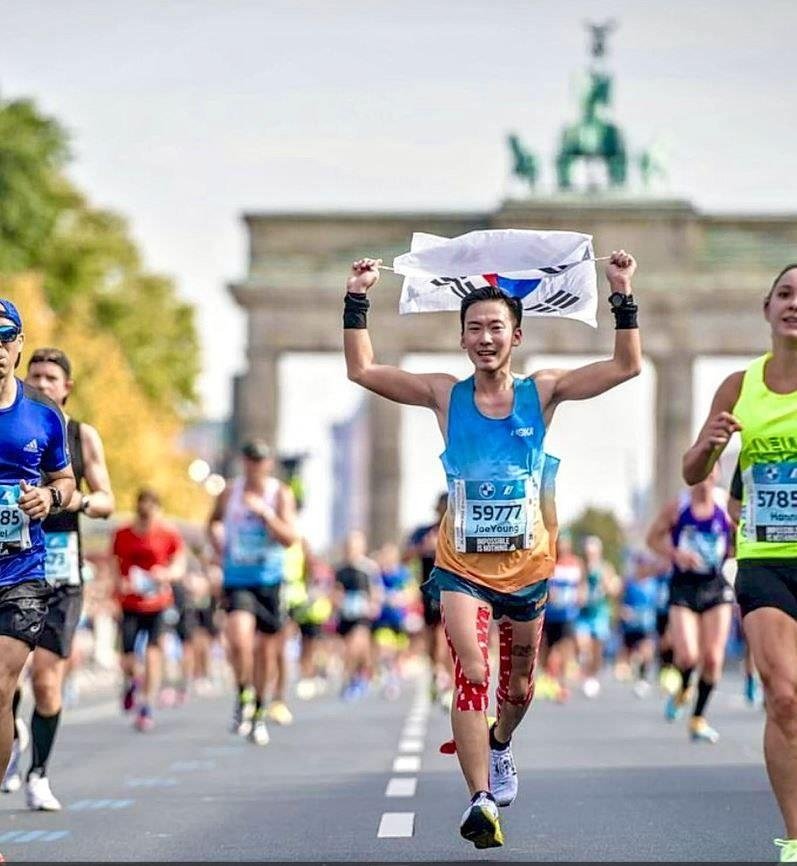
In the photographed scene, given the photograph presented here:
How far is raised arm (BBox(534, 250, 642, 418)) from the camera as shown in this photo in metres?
10.5

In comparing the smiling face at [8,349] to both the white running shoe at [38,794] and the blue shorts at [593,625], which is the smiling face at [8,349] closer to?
the white running shoe at [38,794]

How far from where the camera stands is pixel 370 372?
10.8 m

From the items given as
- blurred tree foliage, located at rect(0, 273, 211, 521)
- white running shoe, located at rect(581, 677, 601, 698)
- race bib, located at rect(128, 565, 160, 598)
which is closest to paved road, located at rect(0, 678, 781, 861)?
race bib, located at rect(128, 565, 160, 598)

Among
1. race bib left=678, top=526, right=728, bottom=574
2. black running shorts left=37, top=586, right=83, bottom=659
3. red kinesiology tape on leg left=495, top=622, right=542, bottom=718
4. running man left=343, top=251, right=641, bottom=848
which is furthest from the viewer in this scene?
race bib left=678, top=526, right=728, bottom=574

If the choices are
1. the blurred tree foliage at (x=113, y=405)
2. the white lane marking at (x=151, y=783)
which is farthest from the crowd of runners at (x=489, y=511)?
the blurred tree foliage at (x=113, y=405)

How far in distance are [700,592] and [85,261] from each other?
161ft

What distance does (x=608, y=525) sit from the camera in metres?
141

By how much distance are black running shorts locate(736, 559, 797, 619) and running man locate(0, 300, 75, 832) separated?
2556 millimetres

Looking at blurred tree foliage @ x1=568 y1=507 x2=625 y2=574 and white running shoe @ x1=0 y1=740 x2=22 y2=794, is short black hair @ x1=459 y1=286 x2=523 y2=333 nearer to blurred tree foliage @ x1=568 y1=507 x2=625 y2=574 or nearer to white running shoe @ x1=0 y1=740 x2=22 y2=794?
white running shoe @ x1=0 y1=740 x2=22 y2=794

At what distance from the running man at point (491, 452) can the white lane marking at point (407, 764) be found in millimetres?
5828

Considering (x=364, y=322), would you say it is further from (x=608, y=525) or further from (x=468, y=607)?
(x=608, y=525)

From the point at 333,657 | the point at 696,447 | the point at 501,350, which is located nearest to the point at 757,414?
the point at 696,447

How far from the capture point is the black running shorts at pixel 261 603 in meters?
19.0

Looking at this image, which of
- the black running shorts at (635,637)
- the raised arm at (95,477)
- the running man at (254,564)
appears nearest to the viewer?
the raised arm at (95,477)
